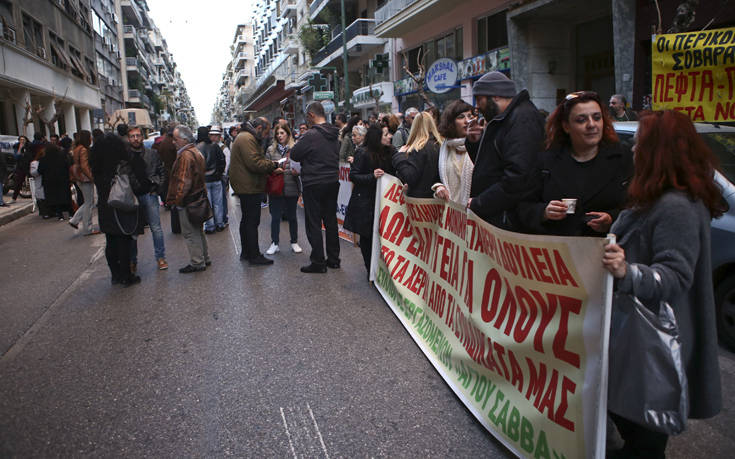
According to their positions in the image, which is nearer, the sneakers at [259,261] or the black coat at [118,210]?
the black coat at [118,210]

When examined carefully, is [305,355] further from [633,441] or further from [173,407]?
[633,441]

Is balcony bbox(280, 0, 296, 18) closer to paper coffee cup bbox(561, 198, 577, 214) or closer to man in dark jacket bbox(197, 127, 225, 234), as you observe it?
man in dark jacket bbox(197, 127, 225, 234)

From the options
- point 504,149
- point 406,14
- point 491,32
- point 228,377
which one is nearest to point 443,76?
point 491,32

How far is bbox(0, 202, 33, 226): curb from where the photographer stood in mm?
12620

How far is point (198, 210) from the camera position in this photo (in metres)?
6.90

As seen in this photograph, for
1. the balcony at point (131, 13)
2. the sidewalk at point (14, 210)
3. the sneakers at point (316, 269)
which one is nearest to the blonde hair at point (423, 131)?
the sneakers at point (316, 269)

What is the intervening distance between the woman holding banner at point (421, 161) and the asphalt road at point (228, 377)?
1224 mm

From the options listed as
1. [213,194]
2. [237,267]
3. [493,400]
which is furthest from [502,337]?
[213,194]

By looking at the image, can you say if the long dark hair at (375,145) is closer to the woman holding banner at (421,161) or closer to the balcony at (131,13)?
the woman holding banner at (421,161)

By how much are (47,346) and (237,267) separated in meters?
2.85

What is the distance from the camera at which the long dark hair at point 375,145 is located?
6.08 meters

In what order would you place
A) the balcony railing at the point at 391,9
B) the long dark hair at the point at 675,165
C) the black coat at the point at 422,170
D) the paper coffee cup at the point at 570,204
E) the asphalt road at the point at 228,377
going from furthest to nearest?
the balcony railing at the point at 391,9 → the black coat at the point at 422,170 → the asphalt road at the point at 228,377 → the paper coffee cup at the point at 570,204 → the long dark hair at the point at 675,165

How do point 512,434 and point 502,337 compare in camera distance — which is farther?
point 502,337

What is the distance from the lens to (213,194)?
32.6ft
